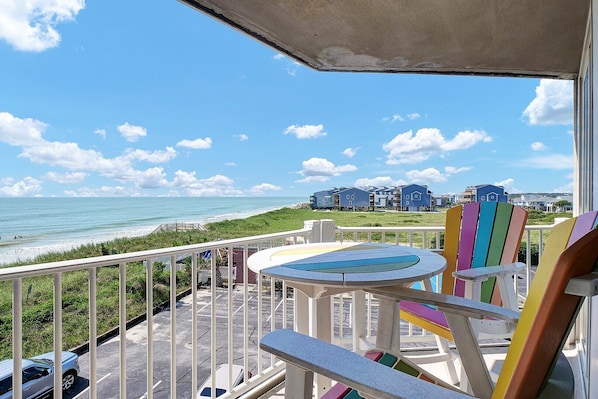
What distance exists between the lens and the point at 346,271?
1.59 meters

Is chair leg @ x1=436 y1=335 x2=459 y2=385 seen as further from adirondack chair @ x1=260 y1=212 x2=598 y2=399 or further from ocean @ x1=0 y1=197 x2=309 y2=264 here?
ocean @ x1=0 y1=197 x2=309 y2=264

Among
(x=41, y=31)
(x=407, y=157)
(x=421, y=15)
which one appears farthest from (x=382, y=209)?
(x=41, y=31)

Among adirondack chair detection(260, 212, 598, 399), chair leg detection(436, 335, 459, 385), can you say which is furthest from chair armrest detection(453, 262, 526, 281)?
adirondack chair detection(260, 212, 598, 399)

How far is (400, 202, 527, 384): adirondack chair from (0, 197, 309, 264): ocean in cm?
1081

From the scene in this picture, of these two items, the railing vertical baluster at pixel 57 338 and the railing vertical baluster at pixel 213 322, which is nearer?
the railing vertical baluster at pixel 57 338

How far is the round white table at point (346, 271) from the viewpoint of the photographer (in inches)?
57.7

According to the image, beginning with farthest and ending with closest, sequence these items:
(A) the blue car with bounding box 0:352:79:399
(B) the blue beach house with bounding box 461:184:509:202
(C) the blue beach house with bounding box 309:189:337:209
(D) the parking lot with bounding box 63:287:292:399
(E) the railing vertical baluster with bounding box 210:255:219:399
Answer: (C) the blue beach house with bounding box 309:189:337:209 → (D) the parking lot with bounding box 63:287:292:399 → (B) the blue beach house with bounding box 461:184:509:202 → (A) the blue car with bounding box 0:352:79:399 → (E) the railing vertical baluster with bounding box 210:255:219:399

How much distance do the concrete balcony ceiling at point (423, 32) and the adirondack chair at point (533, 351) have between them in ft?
6.41

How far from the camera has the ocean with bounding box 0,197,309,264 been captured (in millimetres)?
12234

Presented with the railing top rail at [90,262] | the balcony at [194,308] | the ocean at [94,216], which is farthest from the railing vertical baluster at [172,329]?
the ocean at [94,216]

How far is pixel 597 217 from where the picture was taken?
2.74 feet

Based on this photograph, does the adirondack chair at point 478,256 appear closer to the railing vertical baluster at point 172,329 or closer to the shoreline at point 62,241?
the railing vertical baluster at point 172,329

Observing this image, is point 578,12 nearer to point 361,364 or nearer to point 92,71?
point 361,364

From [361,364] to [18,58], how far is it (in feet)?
88.4
